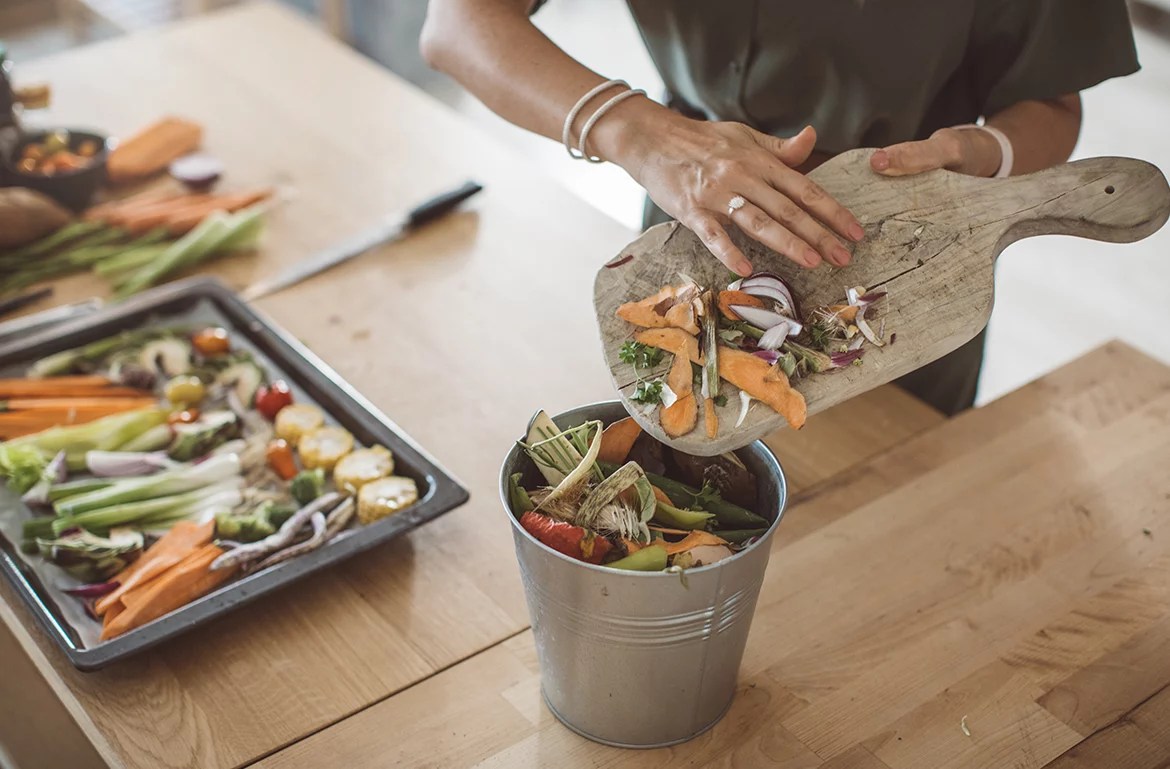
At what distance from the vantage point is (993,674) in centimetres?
119

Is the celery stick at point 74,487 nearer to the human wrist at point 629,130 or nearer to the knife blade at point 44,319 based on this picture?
the knife blade at point 44,319

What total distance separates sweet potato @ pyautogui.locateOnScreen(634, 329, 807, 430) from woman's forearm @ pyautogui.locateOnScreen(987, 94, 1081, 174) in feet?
1.78

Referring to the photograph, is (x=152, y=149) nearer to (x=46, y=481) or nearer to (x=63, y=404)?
(x=63, y=404)

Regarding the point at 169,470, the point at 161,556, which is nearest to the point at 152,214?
the point at 169,470

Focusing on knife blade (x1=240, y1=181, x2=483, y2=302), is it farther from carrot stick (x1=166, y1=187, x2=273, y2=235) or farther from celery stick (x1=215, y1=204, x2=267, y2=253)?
carrot stick (x1=166, y1=187, x2=273, y2=235)

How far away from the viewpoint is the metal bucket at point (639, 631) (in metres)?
0.98

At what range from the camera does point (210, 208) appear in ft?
6.69

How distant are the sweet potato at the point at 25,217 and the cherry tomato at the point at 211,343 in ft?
1.54

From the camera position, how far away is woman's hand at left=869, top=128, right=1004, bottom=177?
4.04ft

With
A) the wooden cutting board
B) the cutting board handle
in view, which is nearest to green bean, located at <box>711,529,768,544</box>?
the wooden cutting board

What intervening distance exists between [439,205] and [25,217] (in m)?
0.67

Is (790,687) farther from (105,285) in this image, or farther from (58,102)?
(58,102)

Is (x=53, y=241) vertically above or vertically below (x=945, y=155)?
below

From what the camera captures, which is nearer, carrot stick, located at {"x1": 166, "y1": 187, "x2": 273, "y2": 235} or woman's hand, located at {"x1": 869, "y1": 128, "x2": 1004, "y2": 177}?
woman's hand, located at {"x1": 869, "y1": 128, "x2": 1004, "y2": 177}
